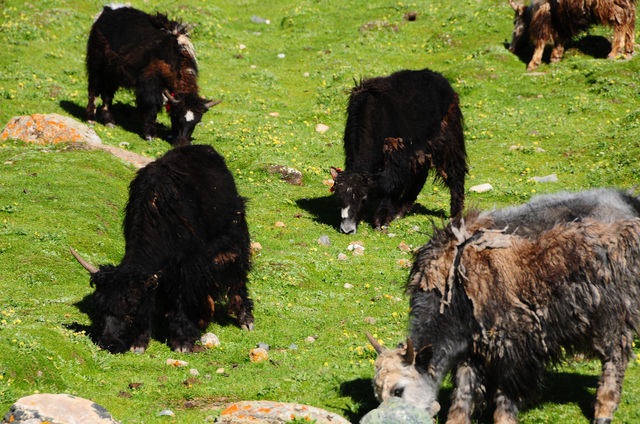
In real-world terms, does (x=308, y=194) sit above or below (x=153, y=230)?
below

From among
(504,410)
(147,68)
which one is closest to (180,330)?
(504,410)

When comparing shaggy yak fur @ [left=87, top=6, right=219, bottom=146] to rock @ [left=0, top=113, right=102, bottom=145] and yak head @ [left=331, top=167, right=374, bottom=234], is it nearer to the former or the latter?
rock @ [left=0, top=113, right=102, bottom=145]

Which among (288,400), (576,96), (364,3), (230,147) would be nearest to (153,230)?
(288,400)

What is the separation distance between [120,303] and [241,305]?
6.21 feet

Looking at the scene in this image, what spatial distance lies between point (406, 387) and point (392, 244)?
7.57 meters

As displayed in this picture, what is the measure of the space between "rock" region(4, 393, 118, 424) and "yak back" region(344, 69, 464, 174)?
8.97m

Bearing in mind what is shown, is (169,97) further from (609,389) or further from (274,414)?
(609,389)

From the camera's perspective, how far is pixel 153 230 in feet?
29.2

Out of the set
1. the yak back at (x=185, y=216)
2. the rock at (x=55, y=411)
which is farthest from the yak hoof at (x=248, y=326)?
the rock at (x=55, y=411)

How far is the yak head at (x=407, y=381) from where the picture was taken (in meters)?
6.12

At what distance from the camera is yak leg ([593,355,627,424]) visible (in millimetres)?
6422

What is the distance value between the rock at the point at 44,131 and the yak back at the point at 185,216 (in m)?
7.61

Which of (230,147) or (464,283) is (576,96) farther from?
(464,283)

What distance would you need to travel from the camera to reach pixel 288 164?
17109mm
